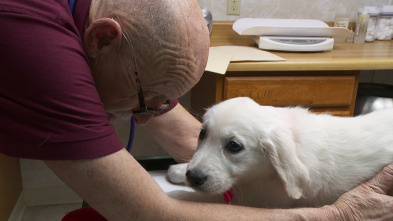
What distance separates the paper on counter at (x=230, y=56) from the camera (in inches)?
57.4

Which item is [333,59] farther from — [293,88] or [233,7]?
[233,7]

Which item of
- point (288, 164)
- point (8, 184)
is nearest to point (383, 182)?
point (288, 164)

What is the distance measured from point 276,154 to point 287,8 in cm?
158

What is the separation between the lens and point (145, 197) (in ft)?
2.56

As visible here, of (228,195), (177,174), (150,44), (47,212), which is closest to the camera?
(150,44)

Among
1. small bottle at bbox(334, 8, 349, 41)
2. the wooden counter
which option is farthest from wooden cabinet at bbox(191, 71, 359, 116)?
small bottle at bbox(334, 8, 349, 41)

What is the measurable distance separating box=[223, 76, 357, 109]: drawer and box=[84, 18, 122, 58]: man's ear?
819mm

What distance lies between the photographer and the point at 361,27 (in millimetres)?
2047

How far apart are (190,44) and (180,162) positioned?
61 centimetres

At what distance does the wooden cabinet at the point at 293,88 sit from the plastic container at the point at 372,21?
0.59 meters

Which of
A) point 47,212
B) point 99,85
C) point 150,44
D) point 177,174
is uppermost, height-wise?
point 150,44

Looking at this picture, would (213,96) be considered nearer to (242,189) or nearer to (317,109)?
(317,109)

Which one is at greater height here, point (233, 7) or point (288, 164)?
point (233, 7)

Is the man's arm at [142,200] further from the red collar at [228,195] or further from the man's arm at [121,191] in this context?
the red collar at [228,195]
